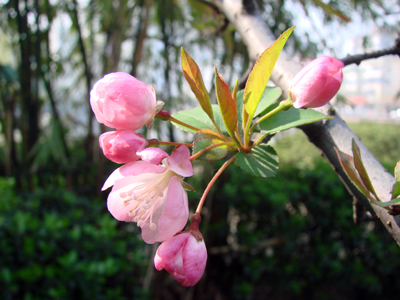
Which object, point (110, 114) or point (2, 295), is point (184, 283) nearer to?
point (110, 114)

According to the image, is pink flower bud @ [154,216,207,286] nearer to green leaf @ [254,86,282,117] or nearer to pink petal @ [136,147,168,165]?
pink petal @ [136,147,168,165]

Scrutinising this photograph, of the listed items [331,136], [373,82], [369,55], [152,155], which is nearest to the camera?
[152,155]

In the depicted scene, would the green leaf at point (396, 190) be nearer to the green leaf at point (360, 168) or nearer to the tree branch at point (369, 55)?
the green leaf at point (360, 168)

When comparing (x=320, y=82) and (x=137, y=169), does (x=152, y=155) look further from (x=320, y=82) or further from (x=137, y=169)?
(x=320, y=82)

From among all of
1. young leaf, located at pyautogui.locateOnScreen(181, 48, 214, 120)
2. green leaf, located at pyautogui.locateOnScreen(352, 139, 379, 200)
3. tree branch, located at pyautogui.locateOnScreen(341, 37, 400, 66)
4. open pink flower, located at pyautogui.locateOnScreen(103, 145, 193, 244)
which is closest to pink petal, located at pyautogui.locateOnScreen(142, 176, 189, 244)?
open pink flower, located at pyautogui.locateOnScreen(103, 145, 193, 244)

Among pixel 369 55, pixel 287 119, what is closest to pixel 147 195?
pixel 287 119

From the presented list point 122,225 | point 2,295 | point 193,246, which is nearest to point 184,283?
point 193,246
